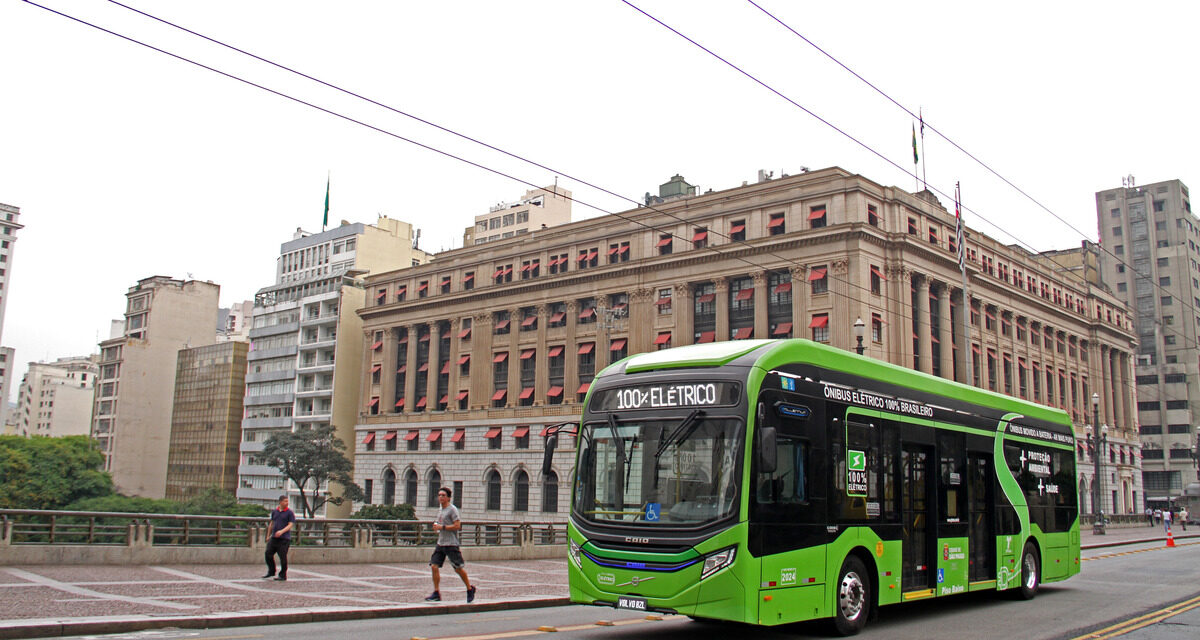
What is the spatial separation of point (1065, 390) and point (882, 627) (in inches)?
2875

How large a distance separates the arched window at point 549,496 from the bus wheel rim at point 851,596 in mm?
52967

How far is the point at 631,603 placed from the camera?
11008 millimetres

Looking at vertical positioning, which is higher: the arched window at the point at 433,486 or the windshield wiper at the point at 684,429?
the windshield wiper at the point at 684,429

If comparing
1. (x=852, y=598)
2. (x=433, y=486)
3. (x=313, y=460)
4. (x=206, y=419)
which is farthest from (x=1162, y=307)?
(x=852, y=598)

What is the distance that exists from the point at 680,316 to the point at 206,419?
68.2m

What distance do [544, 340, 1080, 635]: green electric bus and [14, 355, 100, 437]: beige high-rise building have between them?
613 ft

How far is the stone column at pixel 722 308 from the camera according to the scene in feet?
192

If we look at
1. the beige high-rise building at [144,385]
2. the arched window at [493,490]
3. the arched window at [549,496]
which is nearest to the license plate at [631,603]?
the arched window at [549,496]

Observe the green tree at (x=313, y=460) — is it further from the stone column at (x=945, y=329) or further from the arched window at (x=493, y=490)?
the stone column at (x=945, y=329)

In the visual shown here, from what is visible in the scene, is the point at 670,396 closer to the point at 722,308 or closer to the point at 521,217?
the point at 722,308

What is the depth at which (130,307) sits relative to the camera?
388 ft

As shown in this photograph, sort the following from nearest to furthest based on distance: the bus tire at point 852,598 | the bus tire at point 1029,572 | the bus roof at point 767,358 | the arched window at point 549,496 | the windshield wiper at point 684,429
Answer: the windshield wiper at point 684,429
the bus roof at point 767,358
the bus tire at point 852,598
the bus tire at point 1029,572
the arched window at point 549,496

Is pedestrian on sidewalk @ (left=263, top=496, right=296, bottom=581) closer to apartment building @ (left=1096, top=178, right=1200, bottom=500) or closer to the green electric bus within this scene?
the green electric bus

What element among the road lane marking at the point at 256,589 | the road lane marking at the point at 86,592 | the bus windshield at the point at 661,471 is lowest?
the road lane marking at the point at 256,589
